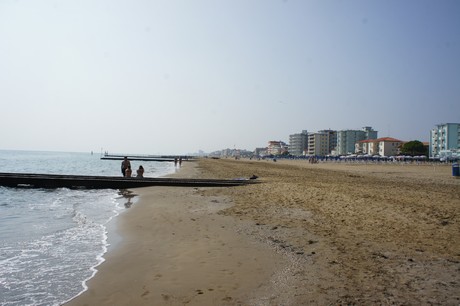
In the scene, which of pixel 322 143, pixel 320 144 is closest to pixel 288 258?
pixel 320 144

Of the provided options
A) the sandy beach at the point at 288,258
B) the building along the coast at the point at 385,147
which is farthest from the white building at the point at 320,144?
the sandy beach at the point at 288,258

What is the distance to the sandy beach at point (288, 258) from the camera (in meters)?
→ 4.34

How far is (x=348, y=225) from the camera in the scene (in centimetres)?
848

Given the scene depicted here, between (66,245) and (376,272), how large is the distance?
6748 mm

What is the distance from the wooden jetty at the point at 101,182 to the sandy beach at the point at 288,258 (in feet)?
35.4

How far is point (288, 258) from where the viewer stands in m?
5.98

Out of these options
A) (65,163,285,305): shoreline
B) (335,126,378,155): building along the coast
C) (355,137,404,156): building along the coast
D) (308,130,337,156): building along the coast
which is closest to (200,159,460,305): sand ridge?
(65,163,285,305): shoreline

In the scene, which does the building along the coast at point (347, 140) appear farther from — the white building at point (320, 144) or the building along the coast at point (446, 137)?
the building along the coast at point (446, 137)

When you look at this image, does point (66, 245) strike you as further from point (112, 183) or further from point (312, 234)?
point (112, 183)

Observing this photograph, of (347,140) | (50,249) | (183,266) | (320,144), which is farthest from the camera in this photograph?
(320,144)

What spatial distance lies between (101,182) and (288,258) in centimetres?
2010

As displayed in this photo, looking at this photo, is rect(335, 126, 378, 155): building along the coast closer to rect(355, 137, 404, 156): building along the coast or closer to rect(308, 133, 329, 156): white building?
rect(308, 133, 329, 156): white building

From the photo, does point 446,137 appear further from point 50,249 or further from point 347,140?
point 50,249

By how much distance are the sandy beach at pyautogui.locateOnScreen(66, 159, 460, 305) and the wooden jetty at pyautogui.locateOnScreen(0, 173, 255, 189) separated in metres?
10.8
